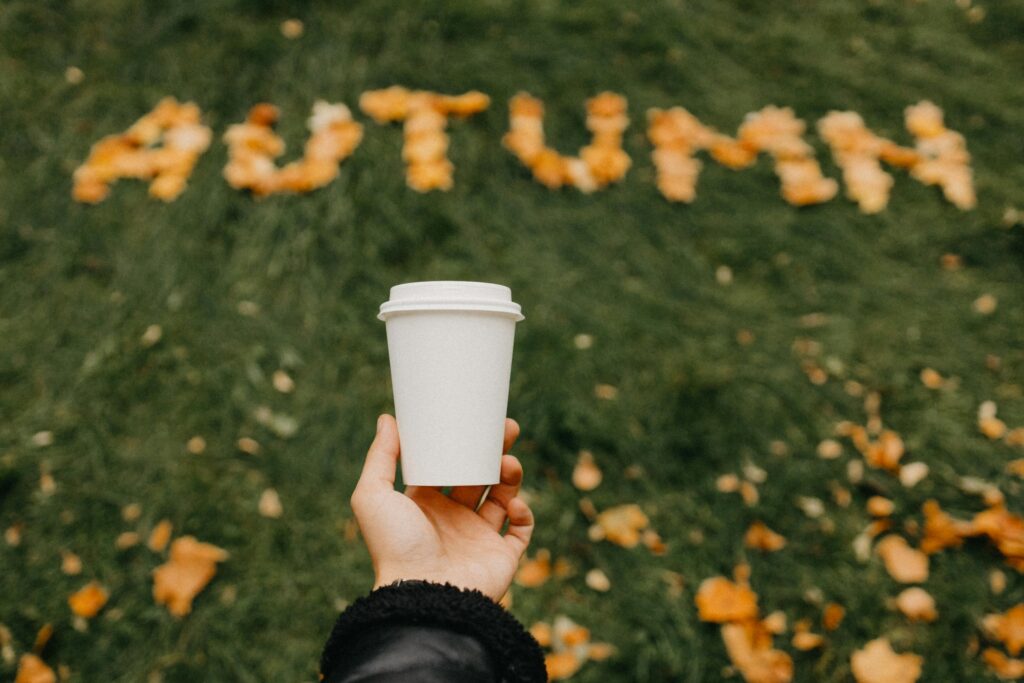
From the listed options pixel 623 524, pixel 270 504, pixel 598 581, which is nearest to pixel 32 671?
pixel 270 504

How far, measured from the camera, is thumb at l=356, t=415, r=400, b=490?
1342 millimetres

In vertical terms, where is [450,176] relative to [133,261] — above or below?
above

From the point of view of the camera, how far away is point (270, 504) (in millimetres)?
1980

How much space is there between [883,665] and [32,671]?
84.2 inches

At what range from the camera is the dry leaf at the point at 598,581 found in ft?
6.22

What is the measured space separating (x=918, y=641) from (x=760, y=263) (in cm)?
130

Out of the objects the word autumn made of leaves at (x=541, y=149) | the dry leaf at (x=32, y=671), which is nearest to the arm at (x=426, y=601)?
the dry leaf at (x=32, y=671)

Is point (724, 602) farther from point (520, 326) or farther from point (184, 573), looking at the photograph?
point (184, 573)

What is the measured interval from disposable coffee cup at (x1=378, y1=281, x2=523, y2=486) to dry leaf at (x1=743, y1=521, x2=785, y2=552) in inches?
37.0

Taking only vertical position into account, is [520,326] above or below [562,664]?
above

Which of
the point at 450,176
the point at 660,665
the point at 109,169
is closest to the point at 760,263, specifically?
the point at 450,176

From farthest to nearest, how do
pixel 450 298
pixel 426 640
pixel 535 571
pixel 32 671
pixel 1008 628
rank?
pixel 535 571 < pixel 1008 628 < pixel 32 671 < pixel 450 298 < pixel 426 640

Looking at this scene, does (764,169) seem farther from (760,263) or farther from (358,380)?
(358,380)

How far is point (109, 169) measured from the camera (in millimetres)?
2410
